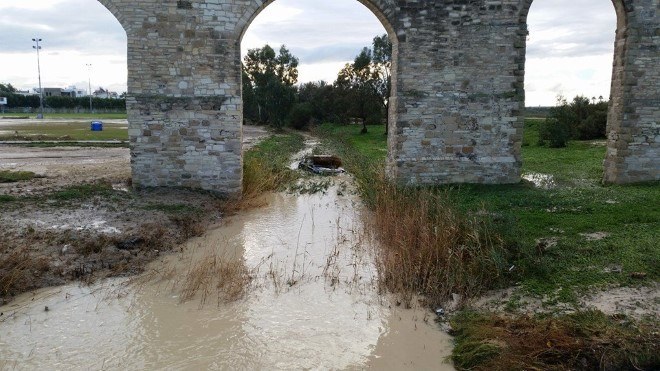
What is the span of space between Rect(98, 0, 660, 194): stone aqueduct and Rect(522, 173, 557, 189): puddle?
0.62 meters

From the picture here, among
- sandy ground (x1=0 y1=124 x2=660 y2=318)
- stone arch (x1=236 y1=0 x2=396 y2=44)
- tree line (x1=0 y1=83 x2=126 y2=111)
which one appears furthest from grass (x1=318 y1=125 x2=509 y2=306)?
tree line (x1=0 y1=83 x2=126 y2=111)

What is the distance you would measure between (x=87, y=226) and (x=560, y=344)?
24.4 ft

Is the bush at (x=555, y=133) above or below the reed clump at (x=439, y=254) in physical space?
above

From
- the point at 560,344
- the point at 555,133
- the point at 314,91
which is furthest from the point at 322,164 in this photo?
the point at 314,91

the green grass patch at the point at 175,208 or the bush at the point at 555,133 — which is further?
the bush at the point at 555,133

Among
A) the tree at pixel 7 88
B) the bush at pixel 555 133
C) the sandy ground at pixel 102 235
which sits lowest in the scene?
the sandy ground at pixel 102 235

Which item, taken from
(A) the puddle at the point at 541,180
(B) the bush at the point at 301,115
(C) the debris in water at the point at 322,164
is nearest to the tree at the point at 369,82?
(B) the bush at the point at 301,115

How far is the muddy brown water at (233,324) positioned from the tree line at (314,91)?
2377 centimetres

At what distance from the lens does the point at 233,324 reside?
555cm

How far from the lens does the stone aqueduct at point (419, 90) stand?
10.5 meters

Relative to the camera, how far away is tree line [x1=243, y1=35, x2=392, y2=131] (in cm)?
3045

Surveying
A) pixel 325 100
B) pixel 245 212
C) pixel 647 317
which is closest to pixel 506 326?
pixel 647 317

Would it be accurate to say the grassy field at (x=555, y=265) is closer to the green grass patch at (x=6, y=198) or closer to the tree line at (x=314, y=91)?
the green grass patch at (x=6, y=198)

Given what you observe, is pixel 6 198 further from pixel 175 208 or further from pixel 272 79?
pixel 272 79
